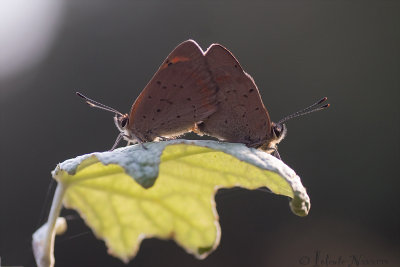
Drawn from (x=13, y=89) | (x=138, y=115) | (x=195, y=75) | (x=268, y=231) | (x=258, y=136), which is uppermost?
(x=195, y=75)

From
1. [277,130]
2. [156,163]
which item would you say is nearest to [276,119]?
[277,130]

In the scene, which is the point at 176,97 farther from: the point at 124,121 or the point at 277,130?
the point at 277,130

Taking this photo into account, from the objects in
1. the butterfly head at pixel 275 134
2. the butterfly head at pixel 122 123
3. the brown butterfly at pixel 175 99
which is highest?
the brown butterfly at pixel 175 99

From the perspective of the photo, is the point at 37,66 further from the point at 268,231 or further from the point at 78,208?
the point at 78,208

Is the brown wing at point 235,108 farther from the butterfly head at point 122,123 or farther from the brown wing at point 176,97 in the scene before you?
the butterfly head at point 122,123

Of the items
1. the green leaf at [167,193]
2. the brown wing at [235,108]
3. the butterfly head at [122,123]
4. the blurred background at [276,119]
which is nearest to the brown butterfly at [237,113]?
the brown wing at [235,108]

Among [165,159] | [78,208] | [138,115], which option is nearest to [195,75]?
[138,115]

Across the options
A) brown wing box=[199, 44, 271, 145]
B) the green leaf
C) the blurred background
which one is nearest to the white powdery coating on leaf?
the green leaf
